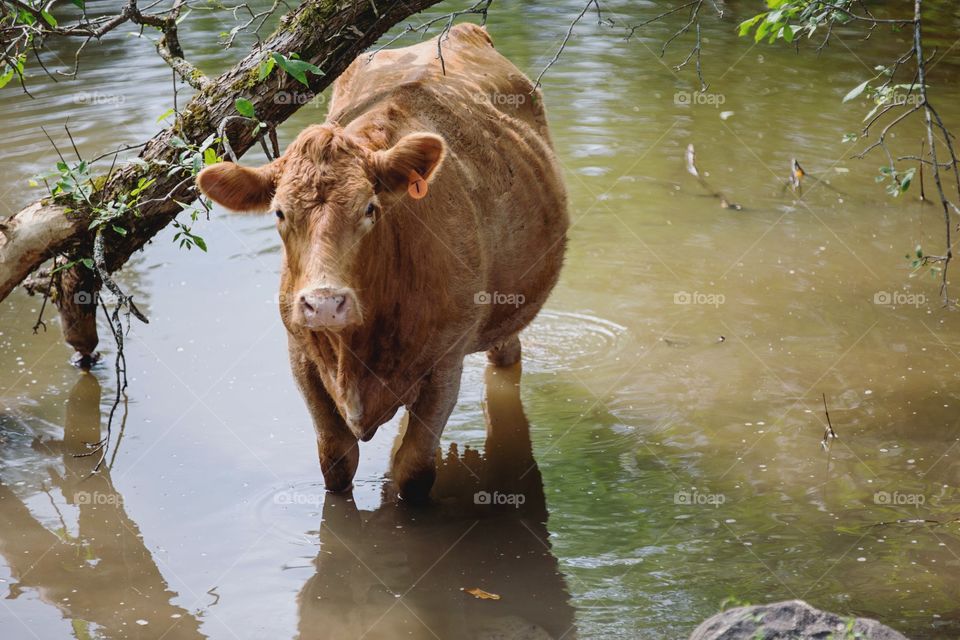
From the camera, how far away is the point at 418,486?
5.98 metres

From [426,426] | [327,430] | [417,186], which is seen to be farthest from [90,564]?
[417,186]

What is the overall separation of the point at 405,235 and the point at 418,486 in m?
1.42

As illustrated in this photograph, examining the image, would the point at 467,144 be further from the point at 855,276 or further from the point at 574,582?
the point at 855,276

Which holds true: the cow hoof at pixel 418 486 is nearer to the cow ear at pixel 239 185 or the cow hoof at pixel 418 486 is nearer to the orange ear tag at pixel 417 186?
the orange ear tag at pixel 417 186

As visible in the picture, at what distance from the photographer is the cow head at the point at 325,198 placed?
183 inches

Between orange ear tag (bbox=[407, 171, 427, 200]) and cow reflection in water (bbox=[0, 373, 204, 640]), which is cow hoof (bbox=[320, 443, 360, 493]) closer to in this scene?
cow reflection in water (bbox=[0, 373, 204, 640])

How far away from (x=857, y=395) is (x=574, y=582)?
277 centimetres

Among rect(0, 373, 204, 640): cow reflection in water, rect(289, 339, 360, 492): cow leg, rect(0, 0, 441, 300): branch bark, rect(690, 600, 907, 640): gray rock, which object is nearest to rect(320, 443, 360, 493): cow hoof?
rect(289, 339, 360, 492): cow leg

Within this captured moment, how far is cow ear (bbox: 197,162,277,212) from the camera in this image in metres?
5.00

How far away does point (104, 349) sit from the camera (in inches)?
312

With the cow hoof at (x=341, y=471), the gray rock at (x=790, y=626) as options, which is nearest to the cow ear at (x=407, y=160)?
the cow hoof at (x=341, y=471)

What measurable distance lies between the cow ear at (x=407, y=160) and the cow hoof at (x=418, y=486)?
1.60 m

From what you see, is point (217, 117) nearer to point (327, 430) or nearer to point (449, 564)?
point (327, 430)

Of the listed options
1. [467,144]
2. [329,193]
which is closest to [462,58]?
[467,144]
